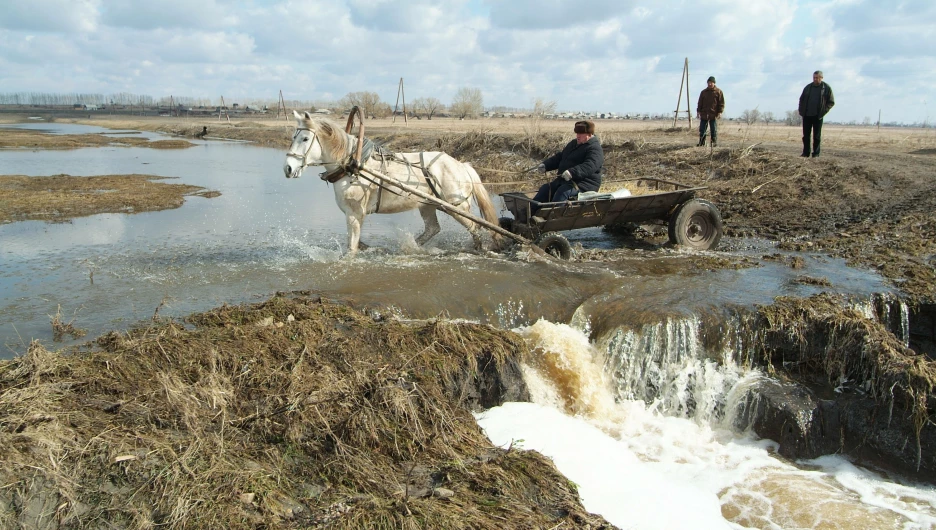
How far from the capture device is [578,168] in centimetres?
897

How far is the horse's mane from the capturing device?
26.3 feet

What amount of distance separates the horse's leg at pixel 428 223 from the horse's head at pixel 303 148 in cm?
202

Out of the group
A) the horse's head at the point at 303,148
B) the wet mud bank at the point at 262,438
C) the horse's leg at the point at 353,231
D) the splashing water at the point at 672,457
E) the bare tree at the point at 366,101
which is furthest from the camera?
the bare tree at the point at 366,101

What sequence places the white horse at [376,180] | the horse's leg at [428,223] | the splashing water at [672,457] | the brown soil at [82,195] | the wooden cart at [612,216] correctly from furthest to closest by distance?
the brown soil at [82,195]
the horse's leg at [428,223]
the wooden cart at [612,216]
the white horse at [376,180]
the splashing water at [672,457]

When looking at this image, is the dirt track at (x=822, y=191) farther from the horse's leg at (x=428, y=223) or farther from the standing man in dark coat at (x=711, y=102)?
the horse's leg at (x=428, y=223)

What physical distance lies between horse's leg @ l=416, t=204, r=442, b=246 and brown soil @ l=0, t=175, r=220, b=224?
8385mm

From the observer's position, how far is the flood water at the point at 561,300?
512 centimetres

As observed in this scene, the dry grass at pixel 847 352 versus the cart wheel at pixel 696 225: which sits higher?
the cart wheel at pixel 696 225

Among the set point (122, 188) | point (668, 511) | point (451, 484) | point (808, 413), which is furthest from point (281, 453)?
point (122, 188)

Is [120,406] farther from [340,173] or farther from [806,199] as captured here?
[806,199]

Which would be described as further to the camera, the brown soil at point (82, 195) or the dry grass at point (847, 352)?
the brown soil at point (82, 195)

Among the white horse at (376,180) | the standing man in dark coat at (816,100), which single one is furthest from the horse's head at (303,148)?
the standing man in dark coat at (816,100)

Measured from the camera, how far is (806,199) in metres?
12.6

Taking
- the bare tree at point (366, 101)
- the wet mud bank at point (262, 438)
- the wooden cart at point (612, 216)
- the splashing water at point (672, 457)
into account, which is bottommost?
the splashing water at point (672, 457)
